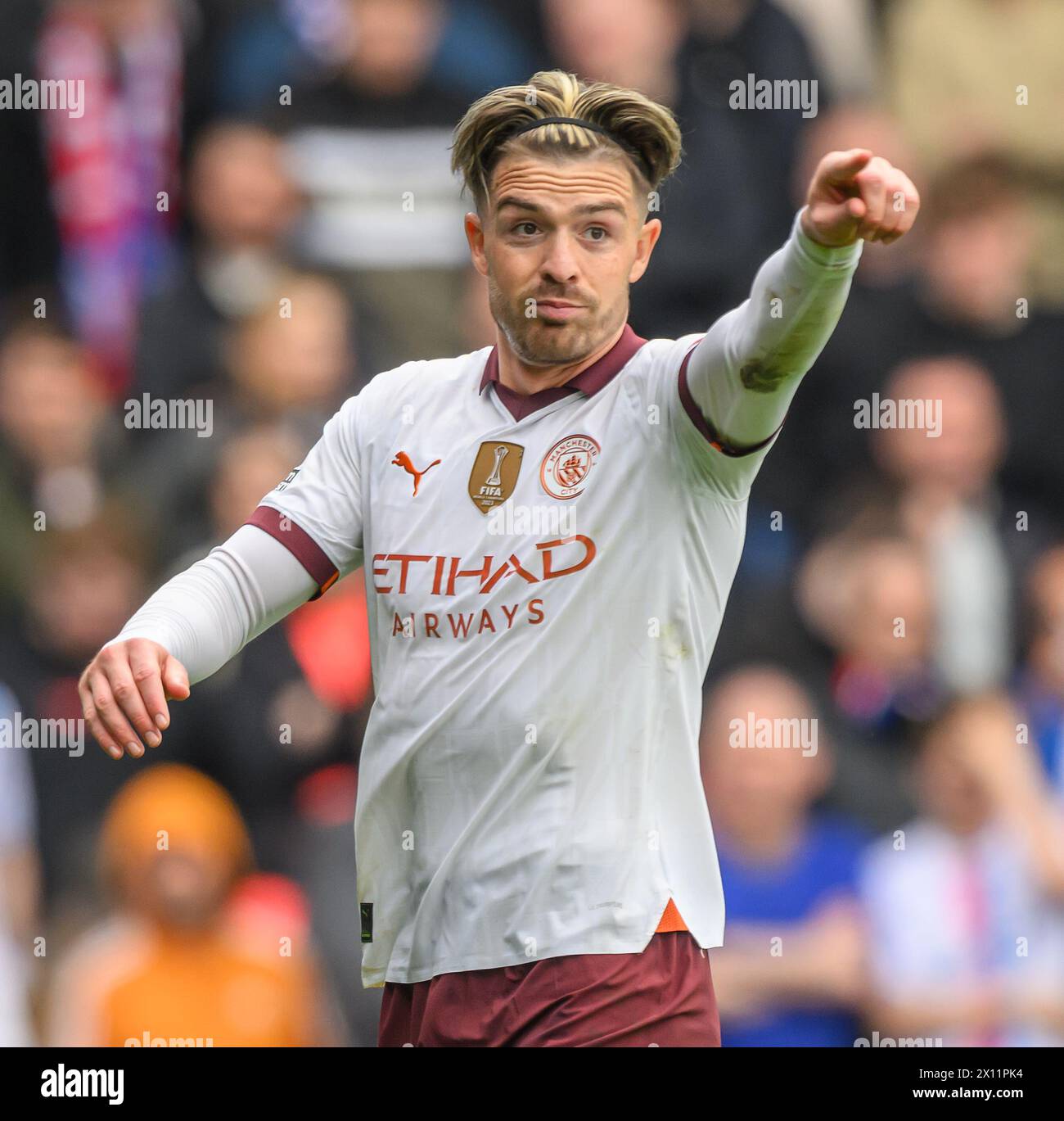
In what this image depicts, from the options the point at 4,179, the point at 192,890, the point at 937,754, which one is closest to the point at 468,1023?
the point at 192,890

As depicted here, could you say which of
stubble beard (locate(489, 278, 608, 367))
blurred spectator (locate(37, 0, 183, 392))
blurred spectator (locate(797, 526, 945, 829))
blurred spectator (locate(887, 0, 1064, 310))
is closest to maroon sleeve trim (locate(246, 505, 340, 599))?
stubble beard (locate(489, 278, 608, 367))

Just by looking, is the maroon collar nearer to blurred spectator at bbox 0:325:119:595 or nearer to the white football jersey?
the white football jersey

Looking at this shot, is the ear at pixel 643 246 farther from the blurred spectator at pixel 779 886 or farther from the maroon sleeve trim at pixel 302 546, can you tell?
the blurred spectator at pixel 779 886

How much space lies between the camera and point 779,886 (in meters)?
6.85

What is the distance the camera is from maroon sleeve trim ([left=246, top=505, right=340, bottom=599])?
439 centimetres

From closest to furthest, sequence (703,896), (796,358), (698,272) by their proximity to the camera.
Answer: (796,358) → (703,896) → (698,272)

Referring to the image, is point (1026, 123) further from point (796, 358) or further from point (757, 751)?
point (796, 358)

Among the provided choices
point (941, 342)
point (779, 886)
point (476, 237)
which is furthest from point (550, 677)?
point (941, 342)

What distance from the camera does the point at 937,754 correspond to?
7227 mm

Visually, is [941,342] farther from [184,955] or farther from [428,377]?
[428,377]

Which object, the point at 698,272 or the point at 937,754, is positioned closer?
the point at 937,754

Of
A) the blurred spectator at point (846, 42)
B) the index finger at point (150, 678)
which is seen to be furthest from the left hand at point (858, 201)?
the blurred spectator at point (846, 42)

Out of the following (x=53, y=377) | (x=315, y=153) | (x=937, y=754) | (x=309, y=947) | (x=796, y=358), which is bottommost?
(x=309, y=947)

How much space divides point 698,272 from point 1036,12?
185 cm
